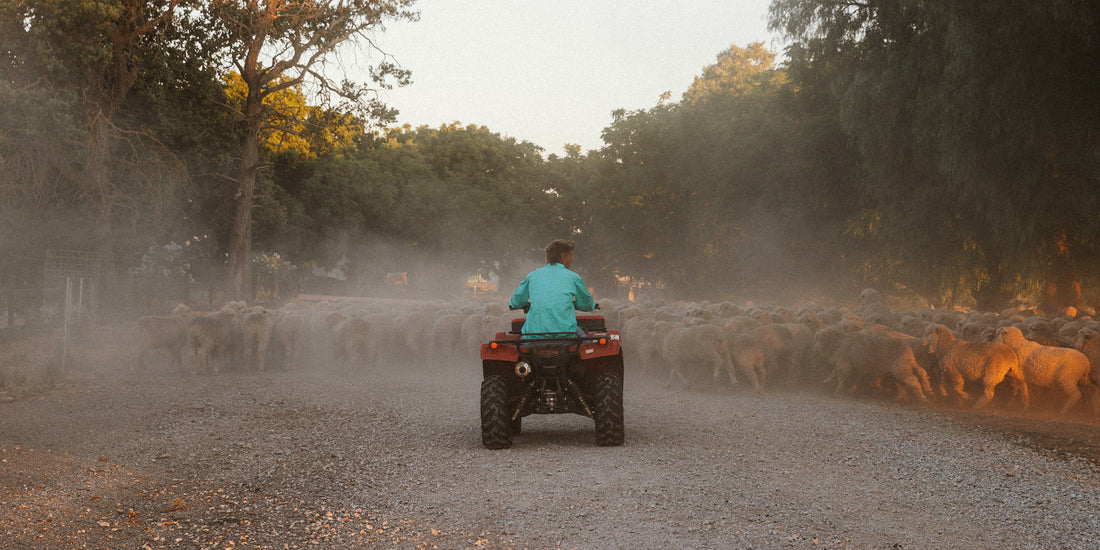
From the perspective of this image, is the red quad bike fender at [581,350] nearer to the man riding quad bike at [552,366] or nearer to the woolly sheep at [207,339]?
the man riding quad bike at [552,366]

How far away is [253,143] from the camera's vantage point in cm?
2645

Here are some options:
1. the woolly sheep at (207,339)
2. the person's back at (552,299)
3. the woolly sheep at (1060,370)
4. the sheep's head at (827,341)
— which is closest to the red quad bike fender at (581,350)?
the person's back at (552,299)

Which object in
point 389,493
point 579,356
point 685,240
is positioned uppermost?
point 685,240

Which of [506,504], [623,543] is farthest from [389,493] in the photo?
[623,543]

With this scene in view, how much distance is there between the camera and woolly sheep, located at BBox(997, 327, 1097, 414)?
1042 centimetres

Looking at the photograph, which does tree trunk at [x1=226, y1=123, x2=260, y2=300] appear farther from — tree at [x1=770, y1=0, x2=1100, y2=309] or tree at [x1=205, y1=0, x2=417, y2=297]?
tree at [x1=770, y1=0, x2=1100, y2=309]

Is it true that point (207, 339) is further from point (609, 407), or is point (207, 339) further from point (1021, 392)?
point (1021, 392)

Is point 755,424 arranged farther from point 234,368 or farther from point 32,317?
point 32,317

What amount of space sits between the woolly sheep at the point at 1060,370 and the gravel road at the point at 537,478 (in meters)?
0.80

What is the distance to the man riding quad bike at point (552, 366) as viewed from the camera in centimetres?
779

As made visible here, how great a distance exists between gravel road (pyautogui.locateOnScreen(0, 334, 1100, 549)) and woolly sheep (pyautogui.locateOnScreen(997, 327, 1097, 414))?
2.63 feet

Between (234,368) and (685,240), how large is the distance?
2768 cm

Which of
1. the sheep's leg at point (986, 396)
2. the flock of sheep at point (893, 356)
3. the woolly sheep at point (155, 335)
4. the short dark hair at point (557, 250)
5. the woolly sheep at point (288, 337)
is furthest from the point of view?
the woolly sheep at point (288, 337)

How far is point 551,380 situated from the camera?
8.02 m
